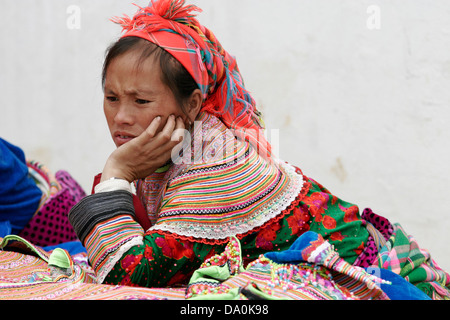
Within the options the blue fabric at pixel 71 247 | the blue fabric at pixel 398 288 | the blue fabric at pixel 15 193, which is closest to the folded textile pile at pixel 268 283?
the blue fabric at pixel 398 288

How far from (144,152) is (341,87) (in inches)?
79.1

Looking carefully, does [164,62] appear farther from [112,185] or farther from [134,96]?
[112,185]

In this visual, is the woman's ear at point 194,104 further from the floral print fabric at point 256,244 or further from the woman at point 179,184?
the floral print fabric at point 256,244

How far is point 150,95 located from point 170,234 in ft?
1.52

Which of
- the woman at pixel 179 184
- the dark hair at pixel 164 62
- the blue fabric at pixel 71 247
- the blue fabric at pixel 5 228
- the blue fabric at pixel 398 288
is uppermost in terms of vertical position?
the dark hair at pixel 164 62


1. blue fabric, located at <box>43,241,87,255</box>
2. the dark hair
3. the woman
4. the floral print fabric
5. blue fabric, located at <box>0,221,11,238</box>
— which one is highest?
the dark hair

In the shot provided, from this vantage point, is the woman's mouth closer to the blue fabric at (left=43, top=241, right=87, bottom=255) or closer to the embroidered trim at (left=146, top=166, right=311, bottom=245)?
the embroidered trim at (left=146, top=166, right=311, bottom=245)

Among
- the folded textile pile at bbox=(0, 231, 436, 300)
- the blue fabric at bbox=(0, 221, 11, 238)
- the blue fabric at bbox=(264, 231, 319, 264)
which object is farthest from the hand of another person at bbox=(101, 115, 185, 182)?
the blue fabric at bbox=(0, 221, 11, 238)

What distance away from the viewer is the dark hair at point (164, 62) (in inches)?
70.6

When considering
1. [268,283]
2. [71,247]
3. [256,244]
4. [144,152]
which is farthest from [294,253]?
[71,247]

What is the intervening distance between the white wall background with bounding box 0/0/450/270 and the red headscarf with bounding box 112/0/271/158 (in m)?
1.52

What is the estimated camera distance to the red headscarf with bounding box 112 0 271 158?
1841mm

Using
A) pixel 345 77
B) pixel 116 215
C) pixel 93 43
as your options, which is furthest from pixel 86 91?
pixel 116 215

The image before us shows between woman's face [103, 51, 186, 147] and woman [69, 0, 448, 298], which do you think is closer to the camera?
woman [69, 0, 448, 298]
